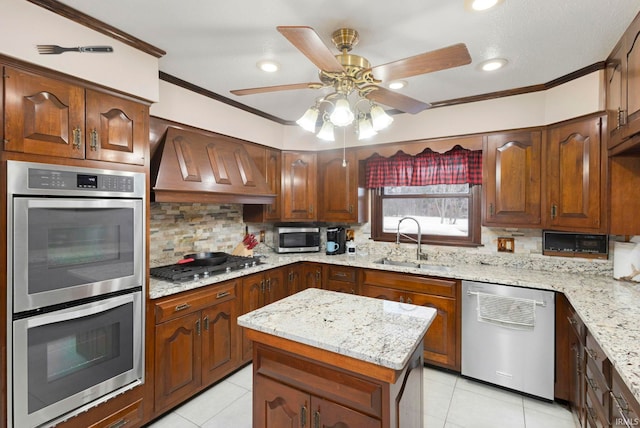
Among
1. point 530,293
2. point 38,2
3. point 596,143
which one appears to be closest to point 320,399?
point 530,293

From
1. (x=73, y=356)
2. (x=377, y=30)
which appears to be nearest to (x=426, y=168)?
(x=377, y=30)

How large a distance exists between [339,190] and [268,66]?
1.73m

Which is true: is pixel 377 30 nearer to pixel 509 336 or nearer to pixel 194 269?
pixel 194 269

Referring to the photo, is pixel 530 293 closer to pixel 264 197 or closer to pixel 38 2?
pixel 264 197

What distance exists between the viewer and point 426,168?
337 cm

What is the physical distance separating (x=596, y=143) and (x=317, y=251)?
273 centimetres

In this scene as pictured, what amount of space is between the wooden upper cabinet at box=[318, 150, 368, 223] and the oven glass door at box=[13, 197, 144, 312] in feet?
7.05

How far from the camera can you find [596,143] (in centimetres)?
224

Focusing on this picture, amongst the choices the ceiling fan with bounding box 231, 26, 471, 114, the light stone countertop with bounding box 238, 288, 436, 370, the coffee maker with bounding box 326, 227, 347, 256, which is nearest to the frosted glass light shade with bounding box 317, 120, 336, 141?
the ceiling fan with bounding box 231, 26, 471, 114

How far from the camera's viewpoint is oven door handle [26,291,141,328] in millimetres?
1550

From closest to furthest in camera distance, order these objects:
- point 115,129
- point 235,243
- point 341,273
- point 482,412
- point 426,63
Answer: point 426,63 < point 115,129 < point 482,412 < point 341,273 < point 235,243

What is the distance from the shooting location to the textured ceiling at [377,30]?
63.1 inches

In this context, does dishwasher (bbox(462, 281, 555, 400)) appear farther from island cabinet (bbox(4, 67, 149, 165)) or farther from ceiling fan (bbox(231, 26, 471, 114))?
island cabinet (bbox(4, 67, 149, 165))

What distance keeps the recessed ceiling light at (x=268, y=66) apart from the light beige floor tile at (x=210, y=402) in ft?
8.36
